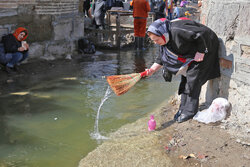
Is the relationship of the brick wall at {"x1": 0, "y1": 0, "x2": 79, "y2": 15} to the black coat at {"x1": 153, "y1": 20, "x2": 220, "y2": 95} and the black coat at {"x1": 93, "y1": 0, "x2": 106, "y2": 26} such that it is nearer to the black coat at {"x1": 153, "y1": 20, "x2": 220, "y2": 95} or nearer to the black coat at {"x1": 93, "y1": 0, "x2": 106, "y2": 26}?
the black coat at {"x1": 93, "y1": 0, "x2": 106, "y2": 26}

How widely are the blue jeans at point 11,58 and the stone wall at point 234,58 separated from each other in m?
5.02

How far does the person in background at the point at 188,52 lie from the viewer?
3949 mm

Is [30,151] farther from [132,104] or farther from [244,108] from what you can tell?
[244,108]

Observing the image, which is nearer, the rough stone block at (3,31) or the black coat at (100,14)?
the rough stone block at (3,31)

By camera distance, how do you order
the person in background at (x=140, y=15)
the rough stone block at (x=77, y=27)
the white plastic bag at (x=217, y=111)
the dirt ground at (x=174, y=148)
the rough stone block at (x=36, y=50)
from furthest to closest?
the person in background at (x=140, y=15) → the rough stone block at (x=77, y=27) → the rough stone block at (x=36, y=50) → the white plastic bag at (x=217, y=111) → the dirt ground at (x=174, y=148)

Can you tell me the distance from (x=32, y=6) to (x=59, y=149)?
18.0 feet

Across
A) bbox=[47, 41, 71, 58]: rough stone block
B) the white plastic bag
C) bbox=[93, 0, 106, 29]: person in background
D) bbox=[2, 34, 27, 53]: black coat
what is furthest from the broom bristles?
bbox=[93, 0, 106, 29]: person in background

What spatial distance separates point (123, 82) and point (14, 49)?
4.00 metres

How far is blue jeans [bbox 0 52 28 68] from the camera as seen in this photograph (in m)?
7.36

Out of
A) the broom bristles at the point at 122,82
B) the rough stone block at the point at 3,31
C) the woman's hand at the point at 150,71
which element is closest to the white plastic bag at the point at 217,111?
the woman's hand at the point at 150,71

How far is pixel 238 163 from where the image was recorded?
3.30 m

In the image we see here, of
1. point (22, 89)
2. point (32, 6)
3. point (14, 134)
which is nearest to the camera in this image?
point (14, 134)

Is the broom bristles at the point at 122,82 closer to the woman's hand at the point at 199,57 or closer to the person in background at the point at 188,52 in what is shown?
the person in background at the point at 188,52

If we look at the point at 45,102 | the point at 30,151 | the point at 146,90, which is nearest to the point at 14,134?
the point at 30,151
